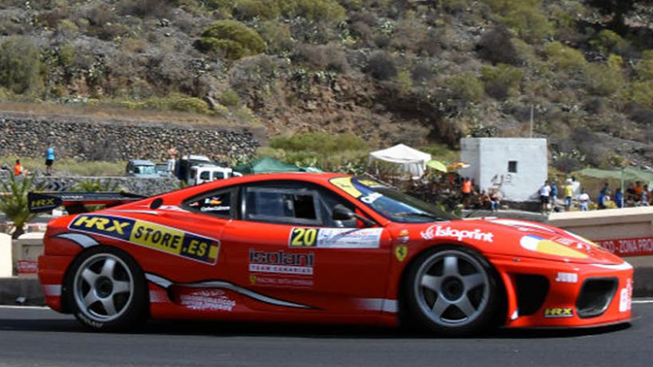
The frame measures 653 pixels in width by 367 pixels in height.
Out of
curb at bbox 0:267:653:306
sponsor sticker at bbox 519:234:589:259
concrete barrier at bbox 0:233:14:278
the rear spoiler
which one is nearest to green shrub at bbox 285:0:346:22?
concrete barrier at bbox 0:233:14:278

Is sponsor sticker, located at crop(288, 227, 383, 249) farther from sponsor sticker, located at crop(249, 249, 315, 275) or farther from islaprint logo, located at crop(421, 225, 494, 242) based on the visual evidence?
islaprint logo, located at crop(421, 225, 494, 242)

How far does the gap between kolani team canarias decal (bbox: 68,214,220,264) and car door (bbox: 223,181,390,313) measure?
0.65 ft

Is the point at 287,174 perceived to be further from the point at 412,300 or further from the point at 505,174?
the point at 505,174

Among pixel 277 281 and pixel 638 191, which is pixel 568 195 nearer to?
pixel 638 191

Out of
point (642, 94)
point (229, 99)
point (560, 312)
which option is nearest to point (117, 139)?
point (229, 99)

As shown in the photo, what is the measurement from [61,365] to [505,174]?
110 feet

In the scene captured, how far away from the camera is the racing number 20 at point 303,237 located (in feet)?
25.3

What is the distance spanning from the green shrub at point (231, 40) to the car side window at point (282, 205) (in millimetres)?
51392

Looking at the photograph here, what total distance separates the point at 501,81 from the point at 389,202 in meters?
52.7

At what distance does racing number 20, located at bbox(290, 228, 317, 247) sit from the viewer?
7715mm

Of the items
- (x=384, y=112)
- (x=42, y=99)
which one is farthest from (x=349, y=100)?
(x=42, y=99)

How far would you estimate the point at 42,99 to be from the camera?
53.3 m

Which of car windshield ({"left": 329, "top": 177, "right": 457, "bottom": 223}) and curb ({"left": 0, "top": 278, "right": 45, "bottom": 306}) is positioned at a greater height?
car windshield ({"left": 329, "top": 177, "right": 457, "bottom": 223})

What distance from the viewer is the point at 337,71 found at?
58719 millimetres
